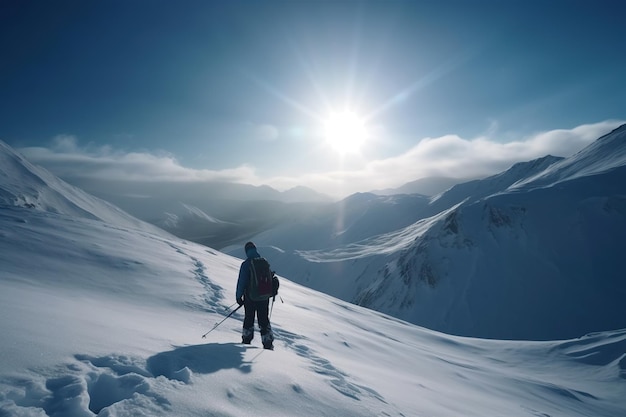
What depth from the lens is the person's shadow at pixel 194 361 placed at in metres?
4.76

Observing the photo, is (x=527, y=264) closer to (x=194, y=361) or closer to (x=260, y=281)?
(x=260, y=281)

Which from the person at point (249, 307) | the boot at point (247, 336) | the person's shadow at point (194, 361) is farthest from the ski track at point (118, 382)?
the person at point (249, 307)

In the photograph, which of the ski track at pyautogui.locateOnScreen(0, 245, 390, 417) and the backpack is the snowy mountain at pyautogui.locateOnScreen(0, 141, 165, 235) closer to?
the backpack

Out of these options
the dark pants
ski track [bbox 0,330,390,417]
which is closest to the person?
the dark pants

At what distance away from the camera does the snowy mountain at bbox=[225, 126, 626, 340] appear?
190ft

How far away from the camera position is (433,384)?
10.0 meters

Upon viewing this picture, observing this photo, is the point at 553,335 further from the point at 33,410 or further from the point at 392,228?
the point at 392,228

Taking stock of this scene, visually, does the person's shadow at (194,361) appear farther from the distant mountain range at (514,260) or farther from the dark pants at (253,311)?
the distant mountain range at (514,260)

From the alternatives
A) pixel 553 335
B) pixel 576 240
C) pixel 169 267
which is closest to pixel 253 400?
pixel 169 267

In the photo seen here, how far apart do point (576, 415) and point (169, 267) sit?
1578cm

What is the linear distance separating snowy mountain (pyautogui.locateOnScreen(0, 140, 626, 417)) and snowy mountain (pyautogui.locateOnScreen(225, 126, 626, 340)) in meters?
44.3

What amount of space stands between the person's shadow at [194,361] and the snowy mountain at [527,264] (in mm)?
61039

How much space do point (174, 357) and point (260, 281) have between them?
121 inches

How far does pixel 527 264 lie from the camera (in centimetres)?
6550
